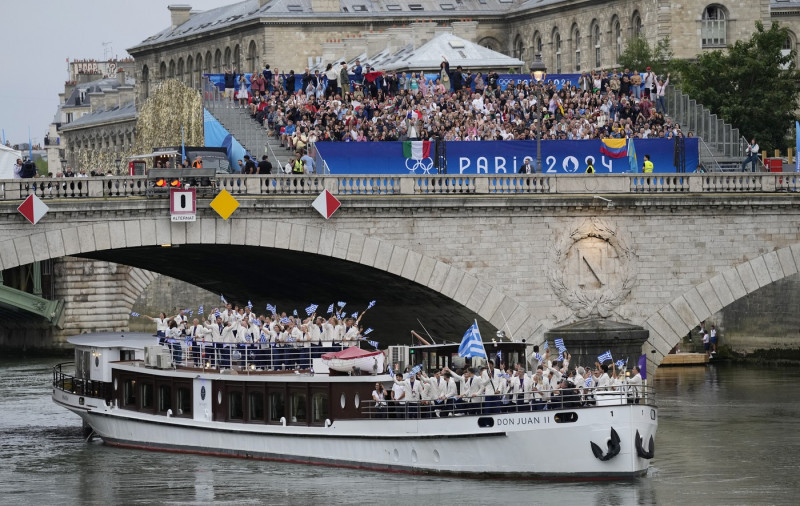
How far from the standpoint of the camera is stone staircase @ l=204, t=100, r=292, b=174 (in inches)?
2744

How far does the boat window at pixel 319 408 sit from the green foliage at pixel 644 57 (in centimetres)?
4971

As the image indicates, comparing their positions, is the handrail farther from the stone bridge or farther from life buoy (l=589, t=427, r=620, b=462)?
life buoy (l=589, t=427, r=620, b=462)

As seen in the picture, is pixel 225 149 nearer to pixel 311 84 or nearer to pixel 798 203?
pixel 311 84

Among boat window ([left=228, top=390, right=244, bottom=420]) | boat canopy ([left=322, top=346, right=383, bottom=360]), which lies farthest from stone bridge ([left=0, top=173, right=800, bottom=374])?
boat canopy ([left=322, top=346, right=383, bottom=360])

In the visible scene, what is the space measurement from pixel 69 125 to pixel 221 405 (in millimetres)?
105719

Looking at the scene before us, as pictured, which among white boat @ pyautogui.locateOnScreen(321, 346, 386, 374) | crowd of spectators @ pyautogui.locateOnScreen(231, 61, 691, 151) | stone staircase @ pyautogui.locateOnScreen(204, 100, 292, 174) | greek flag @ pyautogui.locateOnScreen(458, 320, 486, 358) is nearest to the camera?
greek flag @ pyautogui.locateOnScreen(458, 320, 486, 358)

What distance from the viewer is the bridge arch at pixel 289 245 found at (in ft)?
192

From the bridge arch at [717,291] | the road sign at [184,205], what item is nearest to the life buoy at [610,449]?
the bridge arch at [717,291]

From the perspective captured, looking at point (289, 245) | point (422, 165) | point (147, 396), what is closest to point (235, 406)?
point (147, 396)

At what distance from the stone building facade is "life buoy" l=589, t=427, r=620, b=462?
56065 mm

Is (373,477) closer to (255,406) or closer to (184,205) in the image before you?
(255,406)

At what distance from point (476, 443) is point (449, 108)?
20.4 meters

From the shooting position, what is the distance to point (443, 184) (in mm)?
61781

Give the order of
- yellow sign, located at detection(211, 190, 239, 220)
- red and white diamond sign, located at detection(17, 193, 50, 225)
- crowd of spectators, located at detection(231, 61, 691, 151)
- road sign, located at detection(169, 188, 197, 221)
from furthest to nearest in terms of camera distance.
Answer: crowd of spectators, located at detection(231, 61, 691, 151) → yellow sign, located at detection(211, 190, 239, 220) → road sign, located at detection(169, 188, 197, 221) → red and white diamond sign, located at detection(17, 193, 50, 225)
